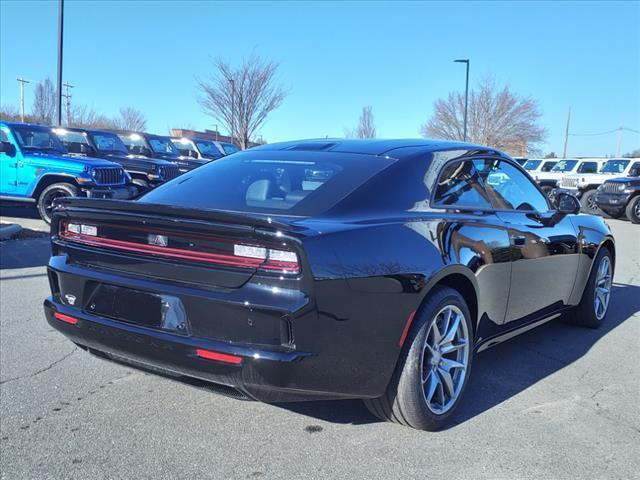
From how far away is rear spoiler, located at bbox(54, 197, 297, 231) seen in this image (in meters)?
2.55

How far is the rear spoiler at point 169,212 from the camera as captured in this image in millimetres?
2551

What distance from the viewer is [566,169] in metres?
26.0

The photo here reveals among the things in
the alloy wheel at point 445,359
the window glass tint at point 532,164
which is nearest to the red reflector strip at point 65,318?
the alloy wheel at point 445,359

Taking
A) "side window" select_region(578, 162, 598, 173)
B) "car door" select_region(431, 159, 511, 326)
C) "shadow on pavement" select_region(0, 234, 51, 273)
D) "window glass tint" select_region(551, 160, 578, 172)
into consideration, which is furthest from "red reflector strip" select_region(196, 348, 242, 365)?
"window glass tint" select_region(551, 160, 578, 172)

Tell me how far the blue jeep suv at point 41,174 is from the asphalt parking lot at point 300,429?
7352mm

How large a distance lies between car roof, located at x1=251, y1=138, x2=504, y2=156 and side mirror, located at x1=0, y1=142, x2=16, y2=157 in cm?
915

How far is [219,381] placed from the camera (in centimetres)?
257

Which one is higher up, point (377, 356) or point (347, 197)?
point (347, 197)

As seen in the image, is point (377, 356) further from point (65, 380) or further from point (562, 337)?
point (562, 337)

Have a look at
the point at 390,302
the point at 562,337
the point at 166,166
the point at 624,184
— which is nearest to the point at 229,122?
the point at 166,166

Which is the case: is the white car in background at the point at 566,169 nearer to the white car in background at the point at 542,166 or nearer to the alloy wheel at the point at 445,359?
the white car in background at the point at 542,166

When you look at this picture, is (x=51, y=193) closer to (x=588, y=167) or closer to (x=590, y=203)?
(x=590, y=203)

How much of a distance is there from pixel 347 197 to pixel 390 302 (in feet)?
1.96

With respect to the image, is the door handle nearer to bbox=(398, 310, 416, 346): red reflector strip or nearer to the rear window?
the rear window
